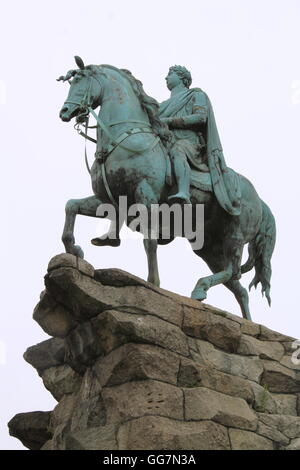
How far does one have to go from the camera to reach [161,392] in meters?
11.6

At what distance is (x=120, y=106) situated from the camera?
1391cm

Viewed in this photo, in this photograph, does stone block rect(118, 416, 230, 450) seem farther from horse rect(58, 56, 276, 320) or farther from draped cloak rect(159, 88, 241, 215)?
draped cloak rect(159, 88, 241, 215)

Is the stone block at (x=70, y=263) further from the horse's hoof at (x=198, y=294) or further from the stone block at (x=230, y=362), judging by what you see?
the horse's hoof at (x=198, y=294)

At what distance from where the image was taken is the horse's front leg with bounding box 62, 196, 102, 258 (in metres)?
13.2

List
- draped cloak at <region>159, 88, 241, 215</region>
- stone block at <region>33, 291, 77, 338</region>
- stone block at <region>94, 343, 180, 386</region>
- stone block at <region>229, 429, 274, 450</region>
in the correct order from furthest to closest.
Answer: draped cloak at <region>159, 88, 241, 215</region>, stone block at <region>33, 291, 77, 338</region>, stone block at <region>94, 343, 180, 386</region>, stone block at <region>229, 429, 274, 450</region>

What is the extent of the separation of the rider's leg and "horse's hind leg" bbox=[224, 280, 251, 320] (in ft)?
6.53

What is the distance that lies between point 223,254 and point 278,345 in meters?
1.56

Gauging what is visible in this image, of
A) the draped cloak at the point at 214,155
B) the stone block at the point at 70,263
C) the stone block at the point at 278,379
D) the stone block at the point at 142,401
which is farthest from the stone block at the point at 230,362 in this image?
the draped cloak at the point at 214,155

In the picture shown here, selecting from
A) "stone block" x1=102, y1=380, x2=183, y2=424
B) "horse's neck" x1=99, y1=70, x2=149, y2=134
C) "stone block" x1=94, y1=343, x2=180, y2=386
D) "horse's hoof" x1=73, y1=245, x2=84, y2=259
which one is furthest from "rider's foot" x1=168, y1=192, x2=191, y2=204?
"stone block" x1=102, y1=380, x2=183, y2=424

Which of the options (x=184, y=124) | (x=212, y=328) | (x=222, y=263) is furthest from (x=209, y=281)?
(x=184, y=124)

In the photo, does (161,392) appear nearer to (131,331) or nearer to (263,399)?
(131,331)
